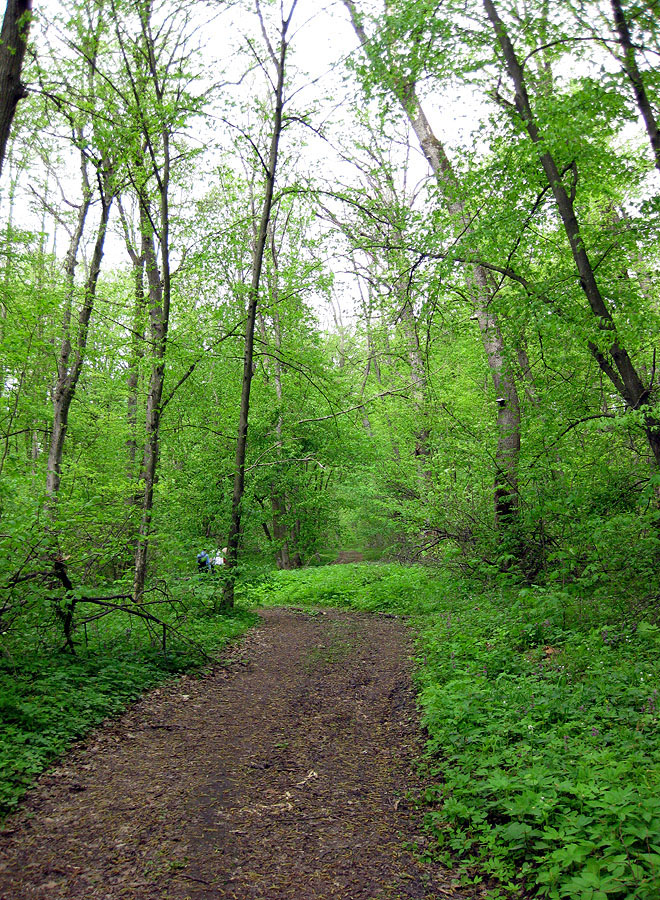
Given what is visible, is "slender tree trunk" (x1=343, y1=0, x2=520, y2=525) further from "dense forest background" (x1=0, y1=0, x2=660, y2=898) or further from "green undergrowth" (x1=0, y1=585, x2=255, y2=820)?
"green undergrowth" (x1=0, y1=585, x2=255, y2=820)

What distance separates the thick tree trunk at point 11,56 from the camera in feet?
16.6

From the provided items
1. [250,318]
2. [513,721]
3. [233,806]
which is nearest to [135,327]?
[250,318]

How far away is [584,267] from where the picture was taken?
683 centimetres

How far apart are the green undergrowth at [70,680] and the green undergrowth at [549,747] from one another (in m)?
2.74

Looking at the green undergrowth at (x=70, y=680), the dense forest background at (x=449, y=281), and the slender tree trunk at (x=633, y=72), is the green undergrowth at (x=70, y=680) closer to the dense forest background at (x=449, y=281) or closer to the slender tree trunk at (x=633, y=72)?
the dense forest background at (x=449, y=281)

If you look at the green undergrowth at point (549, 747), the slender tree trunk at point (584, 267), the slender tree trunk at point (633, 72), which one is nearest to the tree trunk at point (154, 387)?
the green undergrowth at point (549, 747)

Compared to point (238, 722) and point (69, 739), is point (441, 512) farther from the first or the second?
point (69, 739)

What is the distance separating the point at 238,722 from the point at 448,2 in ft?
28.6

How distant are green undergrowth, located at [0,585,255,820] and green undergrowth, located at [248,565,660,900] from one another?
108 inches

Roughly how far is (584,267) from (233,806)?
6.48 meters

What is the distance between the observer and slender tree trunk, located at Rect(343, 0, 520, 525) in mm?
7887

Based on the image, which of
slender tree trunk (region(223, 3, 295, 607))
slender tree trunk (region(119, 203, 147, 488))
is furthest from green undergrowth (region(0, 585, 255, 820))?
slender tree trunk (region(119, 203, 147, 488))

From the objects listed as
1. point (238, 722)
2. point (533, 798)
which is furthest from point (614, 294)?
point (238, 722)

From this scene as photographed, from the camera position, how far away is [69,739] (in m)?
4.52
